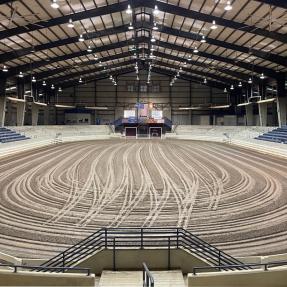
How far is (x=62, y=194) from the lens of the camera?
15.3 m

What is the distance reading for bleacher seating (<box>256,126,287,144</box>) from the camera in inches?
1391

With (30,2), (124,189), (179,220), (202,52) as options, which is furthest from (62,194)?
(202,52)

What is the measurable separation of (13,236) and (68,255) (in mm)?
2271

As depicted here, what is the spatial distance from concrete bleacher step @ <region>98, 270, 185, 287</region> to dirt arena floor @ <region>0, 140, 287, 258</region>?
1938 millimetres

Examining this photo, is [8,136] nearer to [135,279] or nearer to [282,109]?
[282,109]

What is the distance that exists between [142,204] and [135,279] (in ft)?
18.6

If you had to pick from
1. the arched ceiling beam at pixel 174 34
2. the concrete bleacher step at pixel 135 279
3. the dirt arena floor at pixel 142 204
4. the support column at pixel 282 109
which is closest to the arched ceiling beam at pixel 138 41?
the support column at pixel 282 109

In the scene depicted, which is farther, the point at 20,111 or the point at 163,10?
the point at 20,111

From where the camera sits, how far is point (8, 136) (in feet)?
123

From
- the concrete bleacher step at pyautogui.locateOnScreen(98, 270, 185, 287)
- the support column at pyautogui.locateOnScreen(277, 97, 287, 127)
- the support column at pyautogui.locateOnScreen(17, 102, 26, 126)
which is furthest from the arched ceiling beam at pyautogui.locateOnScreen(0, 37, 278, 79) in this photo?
the concrete bleacher step at pyautogui.locateOnScreen(98, 270, 185, 287)

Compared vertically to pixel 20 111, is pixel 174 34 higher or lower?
higher

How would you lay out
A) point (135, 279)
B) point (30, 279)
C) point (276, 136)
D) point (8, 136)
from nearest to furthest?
point (30, 279) < point (135, 279) < point (8, 136) < point (276, 136)

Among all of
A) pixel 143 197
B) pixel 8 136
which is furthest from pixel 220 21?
pixel 8 136

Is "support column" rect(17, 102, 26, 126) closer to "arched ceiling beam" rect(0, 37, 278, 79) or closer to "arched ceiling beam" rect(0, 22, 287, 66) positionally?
"arched ceiling beam" rect(0, 37, 278, 79)
